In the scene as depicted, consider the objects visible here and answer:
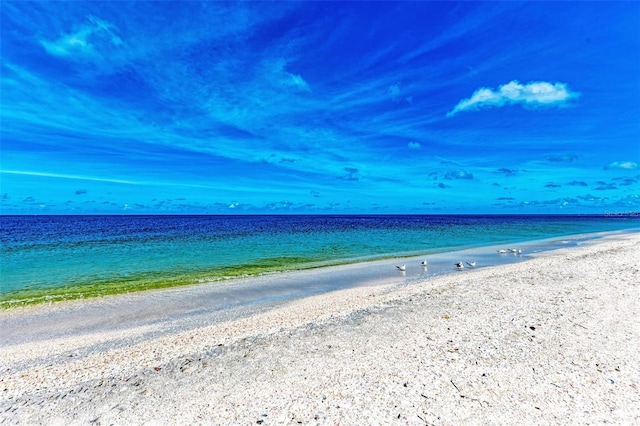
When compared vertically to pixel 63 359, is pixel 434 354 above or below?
above

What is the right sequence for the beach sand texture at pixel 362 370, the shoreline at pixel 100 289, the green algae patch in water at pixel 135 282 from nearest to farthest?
the beach sand texture at pixel 362 370 < the shoreline at pixel 100 289 < the green algae patch in water at pixel 135 282

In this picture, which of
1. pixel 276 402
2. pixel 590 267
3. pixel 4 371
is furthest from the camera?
pixel 590 267

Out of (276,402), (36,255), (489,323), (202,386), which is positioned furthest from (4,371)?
(36,255)

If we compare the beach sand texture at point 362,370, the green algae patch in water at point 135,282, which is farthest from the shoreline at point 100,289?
the beach sand texture at point 362,370

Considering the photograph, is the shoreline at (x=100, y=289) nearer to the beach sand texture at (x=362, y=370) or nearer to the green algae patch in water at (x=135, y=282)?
the green algae patch in water at (x=135, y=282)

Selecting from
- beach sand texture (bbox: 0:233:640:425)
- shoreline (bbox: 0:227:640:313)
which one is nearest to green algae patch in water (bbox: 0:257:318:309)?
shoreline (bbox: 0:227:640:313)

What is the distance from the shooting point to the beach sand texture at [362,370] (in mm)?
5141

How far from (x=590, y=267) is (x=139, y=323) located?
1965cm

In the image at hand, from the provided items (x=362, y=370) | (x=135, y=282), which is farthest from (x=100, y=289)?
(x=362, y=370)

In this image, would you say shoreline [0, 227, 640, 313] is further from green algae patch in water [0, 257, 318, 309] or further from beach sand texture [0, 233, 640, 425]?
beach sand texture [0, 233, 640, 425]

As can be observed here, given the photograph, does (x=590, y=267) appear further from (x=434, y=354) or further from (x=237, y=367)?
(x=237, y=367)

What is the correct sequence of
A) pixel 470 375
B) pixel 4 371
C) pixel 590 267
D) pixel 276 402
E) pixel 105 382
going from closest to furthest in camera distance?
pixel 276 402 → pixel 470 375 → pixel 105 382 → pixel 4 371 → pixel 590 267

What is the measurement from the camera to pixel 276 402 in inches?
215

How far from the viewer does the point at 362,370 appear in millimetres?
6352
